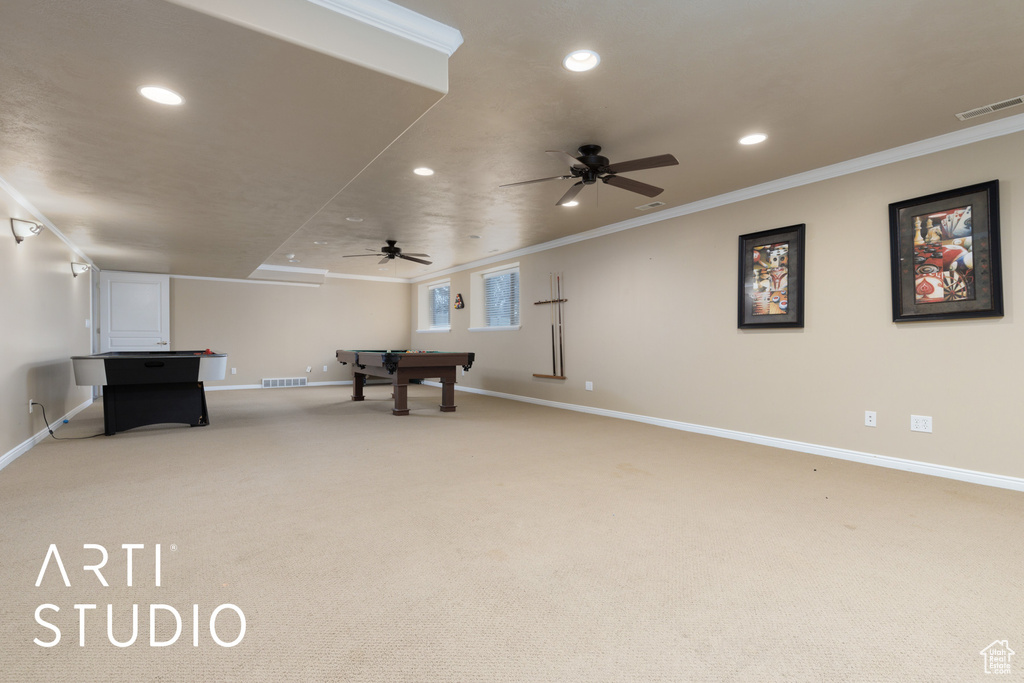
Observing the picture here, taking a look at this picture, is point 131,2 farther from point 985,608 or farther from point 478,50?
point 985,608

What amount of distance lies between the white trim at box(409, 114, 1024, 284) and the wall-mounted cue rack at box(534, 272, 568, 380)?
671 mm

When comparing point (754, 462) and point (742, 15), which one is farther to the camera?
point (754, 462)

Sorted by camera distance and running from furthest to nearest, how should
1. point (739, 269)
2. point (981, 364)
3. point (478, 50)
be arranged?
1. point (739, 269)
2. point (981, 364)
3. point (478, 50)

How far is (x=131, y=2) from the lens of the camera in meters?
1.60

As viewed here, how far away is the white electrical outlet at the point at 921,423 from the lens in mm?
3367

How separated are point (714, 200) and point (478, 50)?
3.12 m

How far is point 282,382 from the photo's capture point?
9.29 metres

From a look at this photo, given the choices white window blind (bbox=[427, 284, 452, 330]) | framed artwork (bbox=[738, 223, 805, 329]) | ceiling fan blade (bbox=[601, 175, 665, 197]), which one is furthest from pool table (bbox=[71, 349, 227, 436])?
framed artwork (bbox=[738, 223, 805, 329])

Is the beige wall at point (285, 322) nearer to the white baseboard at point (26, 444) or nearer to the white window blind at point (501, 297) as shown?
the white window blind at point (501, 297)

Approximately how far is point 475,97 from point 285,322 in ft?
25.8

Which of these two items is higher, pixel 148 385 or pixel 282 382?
pixel 148 385

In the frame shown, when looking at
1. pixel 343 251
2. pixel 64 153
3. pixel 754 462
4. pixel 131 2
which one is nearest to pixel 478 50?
pixel 131 2

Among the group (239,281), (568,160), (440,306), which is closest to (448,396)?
(568,160)

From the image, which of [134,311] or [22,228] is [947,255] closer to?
[22,228]
